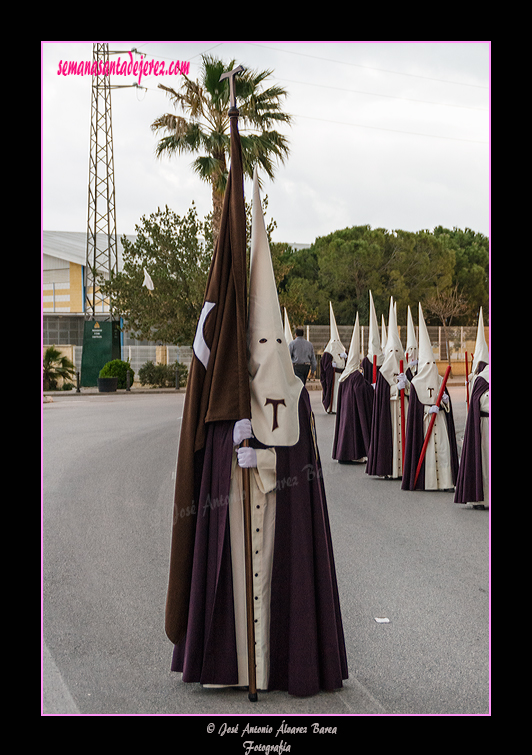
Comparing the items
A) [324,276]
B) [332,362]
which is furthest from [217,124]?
[324,276]

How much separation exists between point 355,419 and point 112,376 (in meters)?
17.3

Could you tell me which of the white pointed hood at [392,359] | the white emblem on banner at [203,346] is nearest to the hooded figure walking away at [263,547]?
the white emblem on banner at [203,346]

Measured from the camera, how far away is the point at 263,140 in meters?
22.2

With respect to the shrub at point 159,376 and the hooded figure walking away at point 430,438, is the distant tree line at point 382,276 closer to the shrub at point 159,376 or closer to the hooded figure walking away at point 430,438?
the shrub at point 159,376

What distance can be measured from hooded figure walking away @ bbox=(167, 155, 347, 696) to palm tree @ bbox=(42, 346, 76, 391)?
971 inches

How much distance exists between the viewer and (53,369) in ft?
89.4

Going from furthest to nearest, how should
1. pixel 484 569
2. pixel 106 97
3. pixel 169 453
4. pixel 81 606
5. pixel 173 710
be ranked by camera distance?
pixel 106 97, pixel 169 453, pixel 484 569, pixel 81 606, pixel 173 710

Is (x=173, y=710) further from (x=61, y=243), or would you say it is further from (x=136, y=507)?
(x=61, y=243)

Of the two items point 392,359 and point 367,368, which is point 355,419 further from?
point 367,368

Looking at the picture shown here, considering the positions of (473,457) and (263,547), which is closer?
(263,547)

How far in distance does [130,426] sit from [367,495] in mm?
8081

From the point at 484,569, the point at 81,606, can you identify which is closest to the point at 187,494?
the point at 81,606

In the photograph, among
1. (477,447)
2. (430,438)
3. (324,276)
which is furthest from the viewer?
(324,276)

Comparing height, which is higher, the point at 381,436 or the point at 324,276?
the point at 324,276
